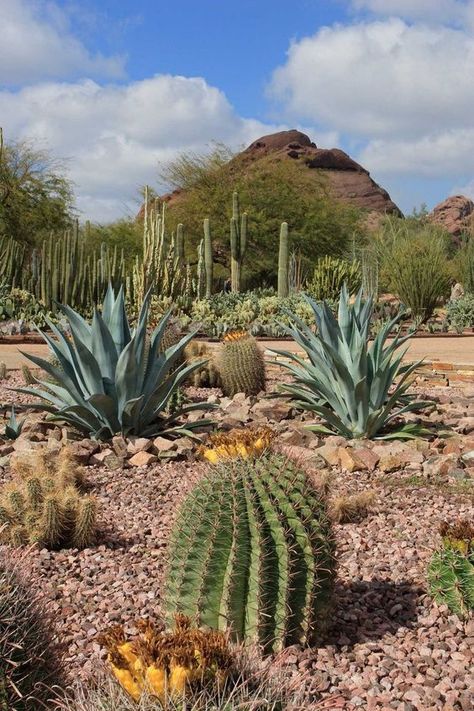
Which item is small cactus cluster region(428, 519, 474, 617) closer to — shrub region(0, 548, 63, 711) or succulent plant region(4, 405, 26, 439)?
shrub region(0, 548, 63, 711)

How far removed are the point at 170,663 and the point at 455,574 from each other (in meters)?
1.90

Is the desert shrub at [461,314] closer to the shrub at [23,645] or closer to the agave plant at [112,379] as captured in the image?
the agave plant at [112,379]

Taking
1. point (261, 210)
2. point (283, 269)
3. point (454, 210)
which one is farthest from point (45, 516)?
point (454, 210)

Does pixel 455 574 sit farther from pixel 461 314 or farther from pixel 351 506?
pixel 461 314

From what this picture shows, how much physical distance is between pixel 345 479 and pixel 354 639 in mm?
2354

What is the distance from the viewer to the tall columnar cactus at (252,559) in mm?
2811

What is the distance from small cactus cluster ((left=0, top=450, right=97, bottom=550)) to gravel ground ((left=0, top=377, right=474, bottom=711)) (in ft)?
0.32

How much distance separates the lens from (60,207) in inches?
1554

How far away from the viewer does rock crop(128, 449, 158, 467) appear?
581cm

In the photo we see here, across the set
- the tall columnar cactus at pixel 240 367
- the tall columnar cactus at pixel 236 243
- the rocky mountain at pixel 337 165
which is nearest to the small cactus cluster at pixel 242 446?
the tall columnar cactus at pixel 240 367

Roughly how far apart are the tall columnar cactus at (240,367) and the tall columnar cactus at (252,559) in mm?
5765

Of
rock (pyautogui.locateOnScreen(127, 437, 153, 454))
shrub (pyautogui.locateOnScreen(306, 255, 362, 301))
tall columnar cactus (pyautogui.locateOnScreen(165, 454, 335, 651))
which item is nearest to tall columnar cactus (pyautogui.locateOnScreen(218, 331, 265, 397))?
rock (pyautogui.locateOnScreen(127, 437, 153, 454))

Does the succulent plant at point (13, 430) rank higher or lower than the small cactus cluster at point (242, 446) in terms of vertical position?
lower

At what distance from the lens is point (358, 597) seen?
3596 mm
